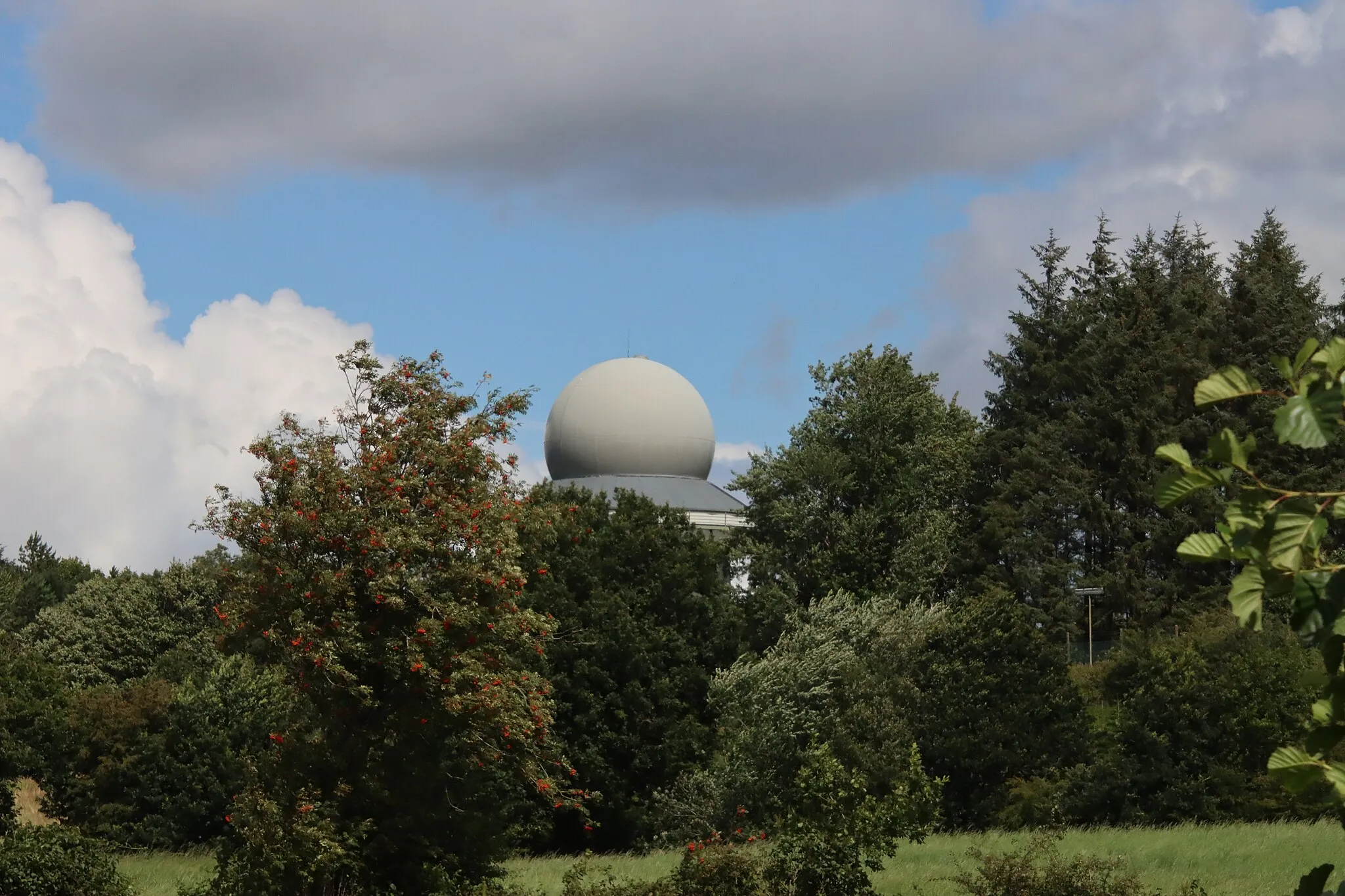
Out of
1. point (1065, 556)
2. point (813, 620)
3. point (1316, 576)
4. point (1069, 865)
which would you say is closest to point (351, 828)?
point (1069, 865)

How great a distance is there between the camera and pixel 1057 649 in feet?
100

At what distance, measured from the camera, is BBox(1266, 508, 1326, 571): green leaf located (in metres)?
3.41

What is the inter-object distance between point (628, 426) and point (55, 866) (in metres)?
35.1

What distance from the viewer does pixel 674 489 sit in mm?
50906

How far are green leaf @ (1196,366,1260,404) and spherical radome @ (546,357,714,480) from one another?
47802 millimetres

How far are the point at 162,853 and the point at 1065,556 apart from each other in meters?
28.6

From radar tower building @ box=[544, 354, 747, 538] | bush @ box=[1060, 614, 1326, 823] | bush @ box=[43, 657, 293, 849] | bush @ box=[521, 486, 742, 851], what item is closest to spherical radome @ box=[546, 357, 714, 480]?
radar tower building @ box=[544, 354, 747, 538]

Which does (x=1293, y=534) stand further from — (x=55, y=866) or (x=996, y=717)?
(x=996, y=717)

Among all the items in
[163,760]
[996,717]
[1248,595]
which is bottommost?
[163,760]

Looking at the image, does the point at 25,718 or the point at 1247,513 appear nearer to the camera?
the point at 1247,513

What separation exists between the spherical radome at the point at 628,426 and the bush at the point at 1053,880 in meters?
35.5

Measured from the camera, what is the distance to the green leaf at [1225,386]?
139 inches

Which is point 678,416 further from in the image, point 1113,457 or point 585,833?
point 585,833

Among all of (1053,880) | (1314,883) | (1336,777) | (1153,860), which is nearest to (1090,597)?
(1153,860)
